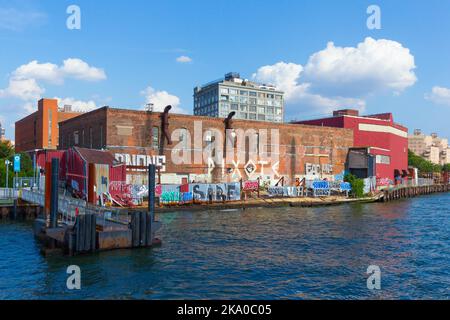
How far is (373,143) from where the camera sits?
86.9 metres

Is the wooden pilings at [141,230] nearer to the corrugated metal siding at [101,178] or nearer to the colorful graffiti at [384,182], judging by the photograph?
the corrugated metal siding at [101,178]

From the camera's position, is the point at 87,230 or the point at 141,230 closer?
the point at 87,230

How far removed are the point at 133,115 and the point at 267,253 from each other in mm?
36957

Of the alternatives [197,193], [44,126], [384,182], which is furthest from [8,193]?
[44,126]

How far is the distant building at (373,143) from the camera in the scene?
7881 centimetres

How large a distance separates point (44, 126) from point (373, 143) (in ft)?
257

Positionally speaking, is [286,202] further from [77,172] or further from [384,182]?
[384,182]

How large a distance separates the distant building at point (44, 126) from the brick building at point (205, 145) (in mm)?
41459

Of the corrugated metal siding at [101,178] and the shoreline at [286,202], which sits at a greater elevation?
the corrugated metal siding at [101,178]

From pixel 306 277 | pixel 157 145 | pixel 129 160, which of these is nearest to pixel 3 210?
pixel 129 160

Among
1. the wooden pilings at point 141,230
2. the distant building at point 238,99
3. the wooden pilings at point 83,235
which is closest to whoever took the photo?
the wooden pilings at point 83,235

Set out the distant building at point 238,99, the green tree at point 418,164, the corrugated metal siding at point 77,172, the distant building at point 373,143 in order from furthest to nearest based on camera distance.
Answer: the distant building at point 238,99, the green tree at point 418,164, the distant building at point 373,143, the corrugated metal siding at point 77,172

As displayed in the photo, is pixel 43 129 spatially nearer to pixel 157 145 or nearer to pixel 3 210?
pixel 157 145

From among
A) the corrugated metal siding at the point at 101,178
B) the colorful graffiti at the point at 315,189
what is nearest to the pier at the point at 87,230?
the corrugated metal siding at the point at 101,178
